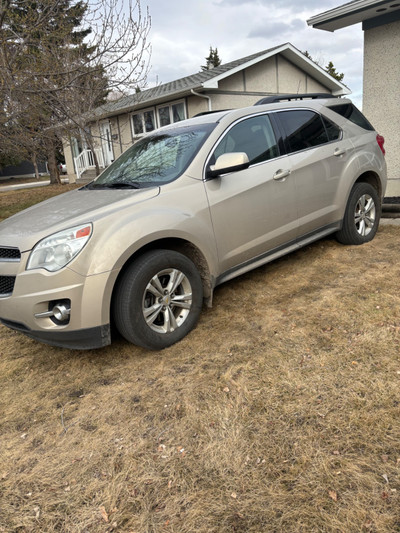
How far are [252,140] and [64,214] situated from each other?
190cm

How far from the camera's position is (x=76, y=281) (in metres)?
2.67

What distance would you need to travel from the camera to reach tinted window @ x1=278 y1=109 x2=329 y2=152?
4055 mm

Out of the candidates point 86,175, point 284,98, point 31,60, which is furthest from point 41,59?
point 86,175

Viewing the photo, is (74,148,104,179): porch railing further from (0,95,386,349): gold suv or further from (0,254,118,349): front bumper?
(0,254,118,349): front bumper

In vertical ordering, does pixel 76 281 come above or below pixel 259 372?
above

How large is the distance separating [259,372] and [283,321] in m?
0.79

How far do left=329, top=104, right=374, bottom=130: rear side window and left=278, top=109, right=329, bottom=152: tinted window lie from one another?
44 cm

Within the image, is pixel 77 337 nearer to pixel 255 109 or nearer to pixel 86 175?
pixel 255 109

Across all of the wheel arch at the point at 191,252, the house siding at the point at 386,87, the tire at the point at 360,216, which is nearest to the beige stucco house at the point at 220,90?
the house siding at the point at 386,87

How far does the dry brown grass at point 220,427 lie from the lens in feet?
5.81

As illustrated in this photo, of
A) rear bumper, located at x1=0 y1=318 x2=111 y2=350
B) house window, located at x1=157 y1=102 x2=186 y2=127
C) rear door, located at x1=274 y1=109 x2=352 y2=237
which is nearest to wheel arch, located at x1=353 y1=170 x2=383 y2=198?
rear door, located at x1=274 y1=109 x2=352 y2=237

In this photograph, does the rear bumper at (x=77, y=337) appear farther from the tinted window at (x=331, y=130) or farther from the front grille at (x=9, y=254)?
the tinted window at (x=331, y=130)

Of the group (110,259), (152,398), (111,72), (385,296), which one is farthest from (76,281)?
(111,72)

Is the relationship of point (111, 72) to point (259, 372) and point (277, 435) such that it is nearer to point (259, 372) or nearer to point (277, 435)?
point (259, 372)
